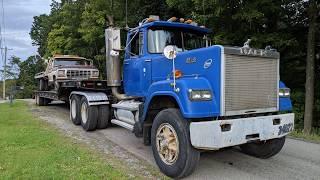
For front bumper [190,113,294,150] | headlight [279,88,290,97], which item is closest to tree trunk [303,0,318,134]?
headlight [279,88,290,97]

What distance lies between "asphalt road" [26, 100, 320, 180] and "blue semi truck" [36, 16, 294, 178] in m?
0.36

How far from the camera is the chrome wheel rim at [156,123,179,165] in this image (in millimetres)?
6180

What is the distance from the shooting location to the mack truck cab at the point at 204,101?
19.3 feet

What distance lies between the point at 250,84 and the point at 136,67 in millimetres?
3031

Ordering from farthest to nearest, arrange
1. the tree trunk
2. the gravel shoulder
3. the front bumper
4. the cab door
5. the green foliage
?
the green foliage < the tree trunk < the cab door < the gravel shoulder < the front bumper

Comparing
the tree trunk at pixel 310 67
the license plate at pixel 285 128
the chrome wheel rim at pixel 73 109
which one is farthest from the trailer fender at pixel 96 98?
the tree trunk at pixel 310 67

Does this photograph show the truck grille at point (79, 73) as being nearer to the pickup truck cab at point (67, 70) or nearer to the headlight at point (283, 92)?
the pickup truck cab at point (67, 70)

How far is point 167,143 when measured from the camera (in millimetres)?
6332

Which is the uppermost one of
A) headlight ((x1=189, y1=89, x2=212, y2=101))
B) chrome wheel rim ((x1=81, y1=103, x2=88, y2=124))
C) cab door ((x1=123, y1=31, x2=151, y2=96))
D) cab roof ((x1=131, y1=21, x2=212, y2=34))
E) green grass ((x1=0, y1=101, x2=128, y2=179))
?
cab roof ((x1=131, y1=21, x2=212, y2=34))

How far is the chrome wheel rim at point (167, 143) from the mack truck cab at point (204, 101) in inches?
0.6

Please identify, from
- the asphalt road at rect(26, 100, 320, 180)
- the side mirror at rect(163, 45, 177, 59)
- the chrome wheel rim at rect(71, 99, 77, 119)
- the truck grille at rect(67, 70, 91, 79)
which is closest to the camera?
the asphalt road at rect(26, 100, 320, 180)

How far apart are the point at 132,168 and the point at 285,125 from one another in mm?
2743

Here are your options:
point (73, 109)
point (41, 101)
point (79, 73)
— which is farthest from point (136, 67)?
point (41, 101)

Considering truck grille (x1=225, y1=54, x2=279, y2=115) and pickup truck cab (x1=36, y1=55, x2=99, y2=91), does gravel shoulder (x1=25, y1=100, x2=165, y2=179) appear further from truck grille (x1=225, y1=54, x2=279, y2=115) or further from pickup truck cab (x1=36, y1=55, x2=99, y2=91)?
pickup truck cab (x1=36, y1=55, x2=99, y2=91)
